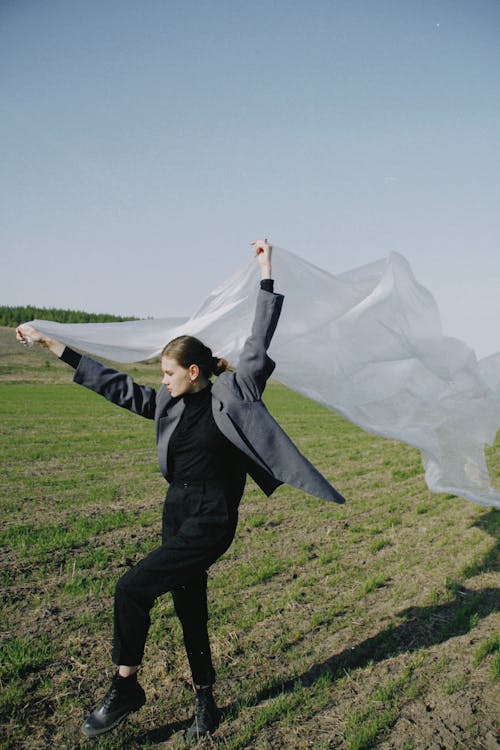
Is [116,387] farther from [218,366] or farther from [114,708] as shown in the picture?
[114,708]

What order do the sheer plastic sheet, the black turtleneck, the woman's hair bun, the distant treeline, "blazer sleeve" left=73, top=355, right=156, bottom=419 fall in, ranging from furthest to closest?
the distant treeline → the sheer plastic sheet → "blazer sleeve" left=73, top=355, right=156, bottom=419 → the woman's hair bun → the black turtleneck

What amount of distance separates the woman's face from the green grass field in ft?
7.01

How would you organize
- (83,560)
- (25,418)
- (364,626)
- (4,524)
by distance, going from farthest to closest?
(25,418) → (4,524) → (83,560) → (364,626)

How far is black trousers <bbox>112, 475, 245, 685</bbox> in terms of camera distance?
10.7 feet

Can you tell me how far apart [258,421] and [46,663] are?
2.64m

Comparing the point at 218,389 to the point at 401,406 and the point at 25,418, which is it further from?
the point at 25,418

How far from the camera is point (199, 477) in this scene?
11.2 ft

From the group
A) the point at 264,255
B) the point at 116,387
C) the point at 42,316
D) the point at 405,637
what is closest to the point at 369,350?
the point at 264,255

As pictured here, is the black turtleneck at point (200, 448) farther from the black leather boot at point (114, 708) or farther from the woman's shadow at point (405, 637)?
the woman's shadow at point (405, 637)

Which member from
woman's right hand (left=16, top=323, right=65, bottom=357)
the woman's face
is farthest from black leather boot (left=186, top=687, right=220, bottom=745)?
woman's right hand (left=16, top=323, right=65, bottom=357)

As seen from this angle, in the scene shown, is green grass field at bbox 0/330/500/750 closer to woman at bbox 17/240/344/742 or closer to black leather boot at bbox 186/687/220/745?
black leather boot at bbox 186/687/220/745

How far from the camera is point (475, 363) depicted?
5.88 metres

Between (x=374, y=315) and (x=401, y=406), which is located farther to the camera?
(x=401, y=406)


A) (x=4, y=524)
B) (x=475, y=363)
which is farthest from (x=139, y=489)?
(x=475, y=363)
